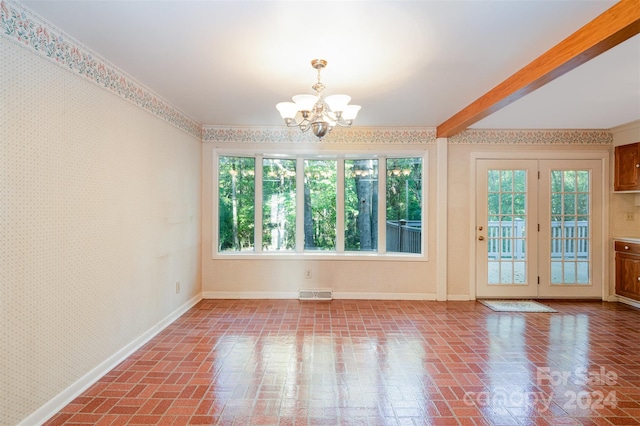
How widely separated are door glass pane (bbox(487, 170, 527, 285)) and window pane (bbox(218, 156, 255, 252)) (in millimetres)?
3461

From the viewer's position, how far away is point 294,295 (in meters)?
4.66

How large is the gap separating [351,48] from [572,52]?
4.80 ft

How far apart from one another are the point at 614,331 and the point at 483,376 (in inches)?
81.5

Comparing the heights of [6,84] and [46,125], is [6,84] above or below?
above

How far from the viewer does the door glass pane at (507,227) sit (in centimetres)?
467

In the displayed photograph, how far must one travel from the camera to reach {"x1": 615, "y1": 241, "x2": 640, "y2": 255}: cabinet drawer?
423 cm

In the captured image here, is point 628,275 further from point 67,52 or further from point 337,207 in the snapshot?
point 67,52

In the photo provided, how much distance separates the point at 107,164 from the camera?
8.54 ft

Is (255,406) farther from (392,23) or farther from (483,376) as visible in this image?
(392,23)

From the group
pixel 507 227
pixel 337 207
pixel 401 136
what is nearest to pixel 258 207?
pixel 337 207

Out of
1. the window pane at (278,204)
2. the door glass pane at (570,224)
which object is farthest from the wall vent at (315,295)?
the door glass pane at (570,224)

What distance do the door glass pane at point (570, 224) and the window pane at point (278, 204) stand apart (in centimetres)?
375

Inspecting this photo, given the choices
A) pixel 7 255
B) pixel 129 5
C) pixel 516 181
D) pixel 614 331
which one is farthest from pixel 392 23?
pixel 614 331

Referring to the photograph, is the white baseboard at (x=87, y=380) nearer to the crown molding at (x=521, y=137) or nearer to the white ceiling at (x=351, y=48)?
the white ceiling at (x=351, y=48)
